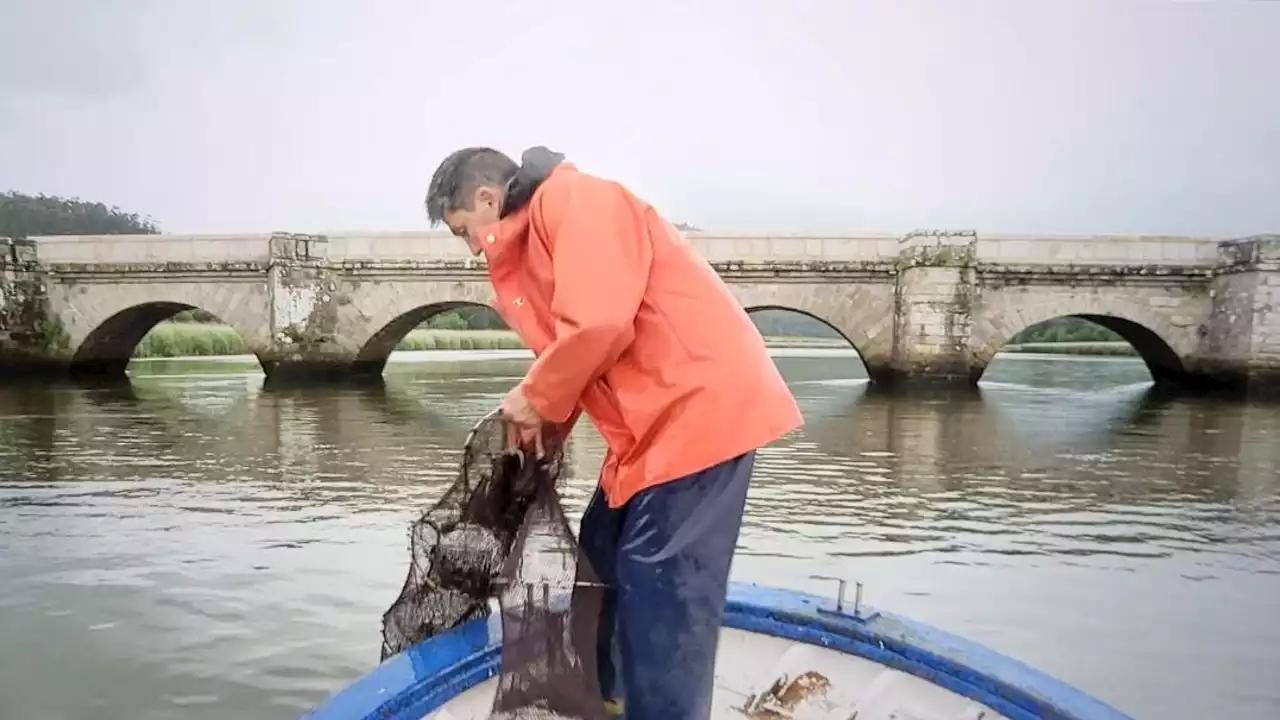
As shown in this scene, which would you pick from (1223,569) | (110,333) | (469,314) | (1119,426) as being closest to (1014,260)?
(1119,426)

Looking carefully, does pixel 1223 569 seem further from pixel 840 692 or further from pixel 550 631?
pixel 550 631

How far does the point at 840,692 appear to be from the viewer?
2215 millimetres

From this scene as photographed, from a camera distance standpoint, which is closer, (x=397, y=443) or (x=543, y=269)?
(x=543, y=269)

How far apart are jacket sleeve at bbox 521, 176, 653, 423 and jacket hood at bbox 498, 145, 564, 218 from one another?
81 mm

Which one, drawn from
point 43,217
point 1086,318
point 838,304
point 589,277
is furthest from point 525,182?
point 43,217

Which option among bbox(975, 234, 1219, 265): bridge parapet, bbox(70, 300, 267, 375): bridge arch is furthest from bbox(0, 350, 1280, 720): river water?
bbox(70, 300, 267, 375): bridge arch

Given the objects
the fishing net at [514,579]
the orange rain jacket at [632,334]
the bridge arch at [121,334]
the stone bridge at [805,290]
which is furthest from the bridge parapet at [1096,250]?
the orange rain jacket at [632,334]

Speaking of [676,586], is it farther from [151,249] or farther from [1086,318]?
[151,249]

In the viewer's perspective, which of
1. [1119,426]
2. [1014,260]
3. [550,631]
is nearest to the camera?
[550,631]

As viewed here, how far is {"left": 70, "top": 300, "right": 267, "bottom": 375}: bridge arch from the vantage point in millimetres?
19125

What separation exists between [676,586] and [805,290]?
55.6 feet

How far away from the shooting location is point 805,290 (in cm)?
1805

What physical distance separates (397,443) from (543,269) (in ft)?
27.6

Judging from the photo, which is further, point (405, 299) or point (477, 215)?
point (405, 299)
